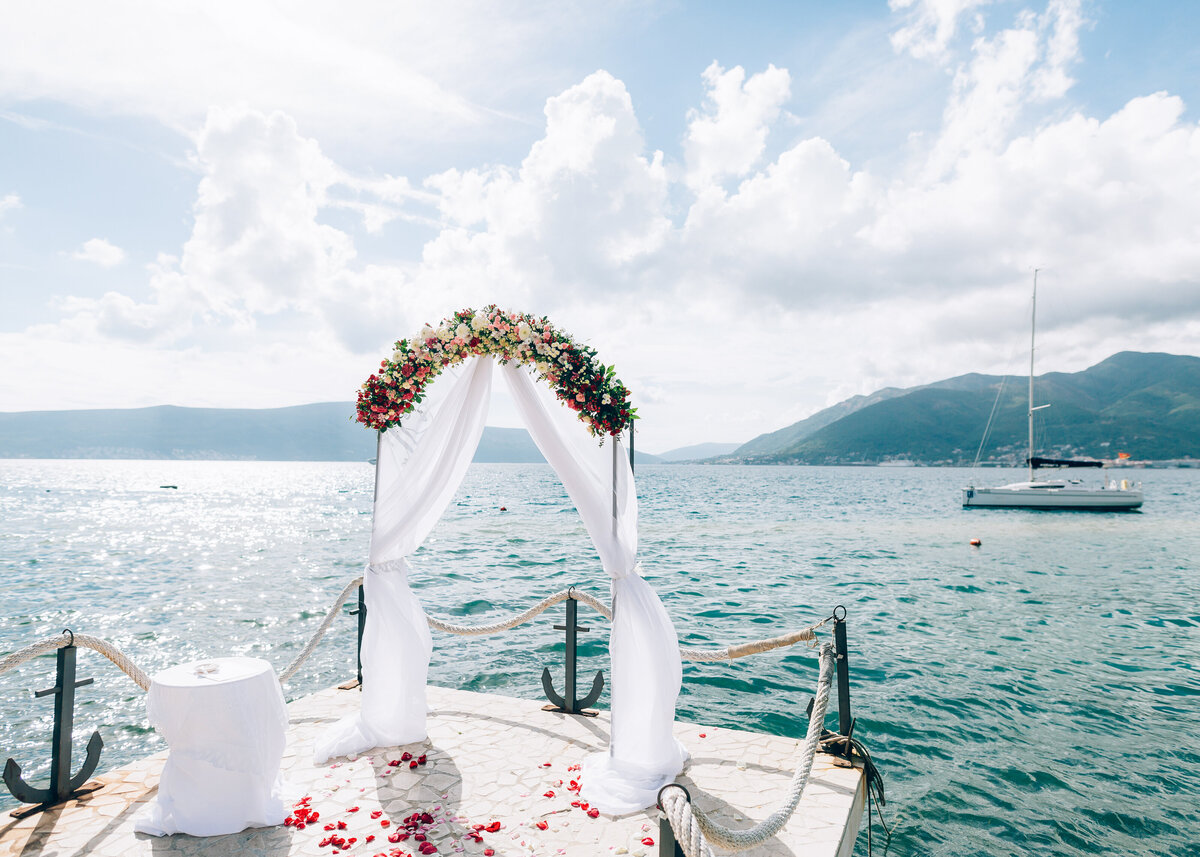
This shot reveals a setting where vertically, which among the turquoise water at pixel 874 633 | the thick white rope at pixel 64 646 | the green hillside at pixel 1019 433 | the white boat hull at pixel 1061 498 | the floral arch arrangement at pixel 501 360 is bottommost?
the turquoise water at pixel 874 633

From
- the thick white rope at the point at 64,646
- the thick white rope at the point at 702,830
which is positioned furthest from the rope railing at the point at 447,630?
the thick white rope at the point at 702,830

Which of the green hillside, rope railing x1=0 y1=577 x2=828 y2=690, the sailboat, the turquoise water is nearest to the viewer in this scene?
rope railing x1=0 y1=577 x2=828 y2=690

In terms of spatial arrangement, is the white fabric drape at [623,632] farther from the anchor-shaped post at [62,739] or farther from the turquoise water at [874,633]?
the anchor-shaped post at [62,739]

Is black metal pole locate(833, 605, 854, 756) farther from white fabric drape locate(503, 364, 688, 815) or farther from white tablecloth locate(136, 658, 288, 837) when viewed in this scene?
white tablecloth locate(136, 658, 288, 837)

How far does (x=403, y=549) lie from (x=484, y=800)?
2260 millimetres

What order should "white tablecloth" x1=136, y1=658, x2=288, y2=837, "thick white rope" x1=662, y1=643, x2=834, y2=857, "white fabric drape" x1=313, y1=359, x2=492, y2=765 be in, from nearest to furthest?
"thick white rope" x1=662, y1=643, x2=834, y2=857 → "white tablecloth" x1=136, y1=658, x2=288, y2=837 → "white fabric drape" x1=313, y1=359, x2=492, y2=765

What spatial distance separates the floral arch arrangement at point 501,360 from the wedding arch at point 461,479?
0.01m

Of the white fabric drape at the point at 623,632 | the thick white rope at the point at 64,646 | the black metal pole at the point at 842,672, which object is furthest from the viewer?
the black metal pole at the point at 842,672

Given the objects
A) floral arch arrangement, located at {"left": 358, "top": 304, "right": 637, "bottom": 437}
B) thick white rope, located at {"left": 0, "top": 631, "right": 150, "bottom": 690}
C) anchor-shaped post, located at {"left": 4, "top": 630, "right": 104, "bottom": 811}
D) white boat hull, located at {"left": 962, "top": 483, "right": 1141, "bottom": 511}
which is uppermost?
floral arch arrangement, located at {"left": 358, "top": 304, "right": 637, "bottom": 437}

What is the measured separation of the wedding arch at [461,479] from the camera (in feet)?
16.1

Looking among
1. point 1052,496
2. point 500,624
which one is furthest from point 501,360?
point 1052,496

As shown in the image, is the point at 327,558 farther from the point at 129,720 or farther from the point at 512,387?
the point at 512,387

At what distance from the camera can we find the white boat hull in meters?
43.3

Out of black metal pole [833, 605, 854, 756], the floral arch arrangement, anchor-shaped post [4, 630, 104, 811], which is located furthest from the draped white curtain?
anchor-shaped post [4, 630, 104, 811]
